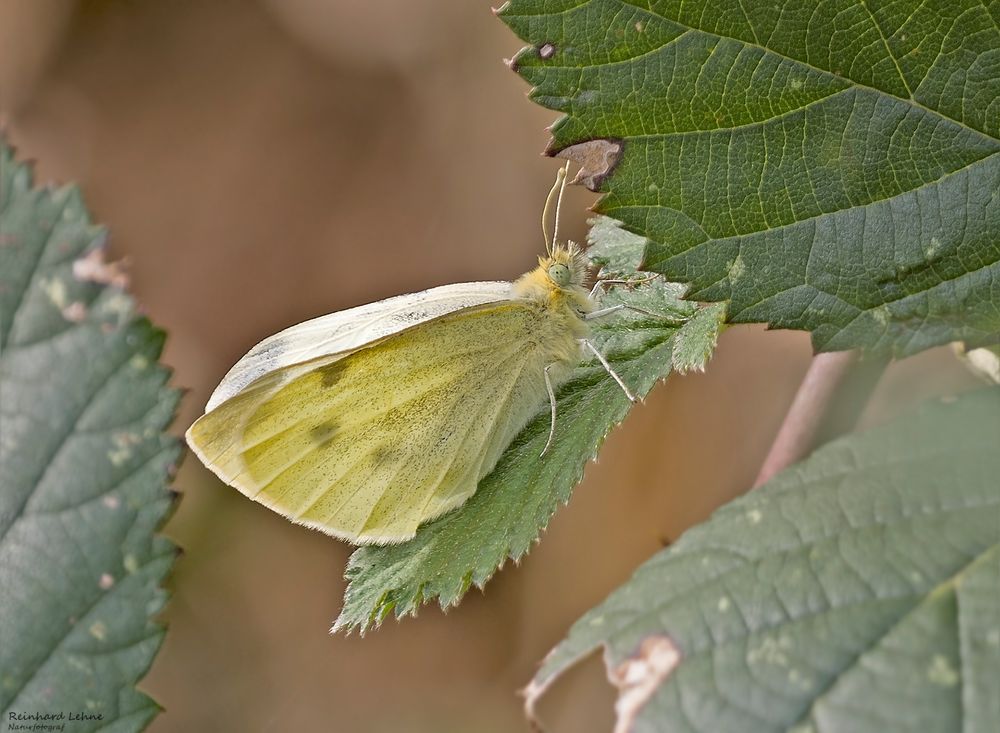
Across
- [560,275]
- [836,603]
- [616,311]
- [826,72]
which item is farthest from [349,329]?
[836,603]

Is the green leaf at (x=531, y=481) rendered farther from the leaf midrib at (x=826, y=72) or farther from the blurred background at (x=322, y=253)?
the blurred background at (x=322, y=253)

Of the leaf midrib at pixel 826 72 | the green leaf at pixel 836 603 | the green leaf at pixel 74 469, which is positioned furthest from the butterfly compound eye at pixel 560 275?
the green leaf at pixel 836 603

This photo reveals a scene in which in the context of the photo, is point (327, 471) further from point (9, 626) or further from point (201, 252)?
point (201, 252)

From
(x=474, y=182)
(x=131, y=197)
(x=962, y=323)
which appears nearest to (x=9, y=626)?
(x=962, y=323)

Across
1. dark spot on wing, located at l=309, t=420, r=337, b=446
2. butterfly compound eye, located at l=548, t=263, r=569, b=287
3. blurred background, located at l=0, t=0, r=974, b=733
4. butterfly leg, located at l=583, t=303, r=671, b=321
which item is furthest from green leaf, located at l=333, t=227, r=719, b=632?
blurred background, located at l=0, t=0, r=974, b=733

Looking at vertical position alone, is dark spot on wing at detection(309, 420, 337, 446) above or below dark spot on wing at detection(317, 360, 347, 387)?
below

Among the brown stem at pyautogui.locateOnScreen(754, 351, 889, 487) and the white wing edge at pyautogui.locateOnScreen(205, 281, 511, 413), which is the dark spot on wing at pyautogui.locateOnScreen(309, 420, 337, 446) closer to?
the white wing edge at pyautogui.locateOnScreen(205, 281, 511, 413)

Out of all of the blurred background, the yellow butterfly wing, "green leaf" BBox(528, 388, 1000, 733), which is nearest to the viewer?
"green leaf" BBox(528, 388, 1000, 733)
